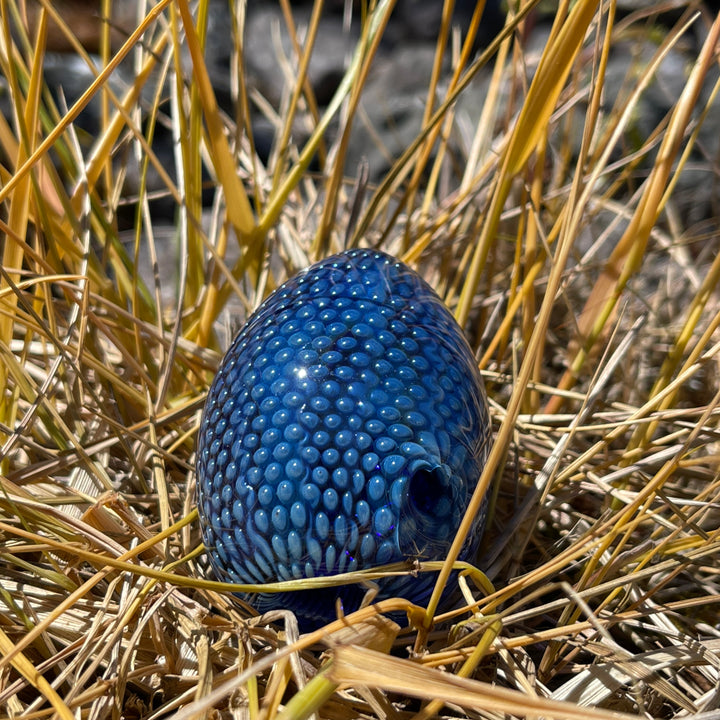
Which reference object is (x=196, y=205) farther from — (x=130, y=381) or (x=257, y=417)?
(x=257, y=417)

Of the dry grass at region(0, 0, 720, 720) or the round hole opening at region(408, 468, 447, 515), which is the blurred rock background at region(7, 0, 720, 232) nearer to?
the dry grass at region(0, 0, 720, 720)

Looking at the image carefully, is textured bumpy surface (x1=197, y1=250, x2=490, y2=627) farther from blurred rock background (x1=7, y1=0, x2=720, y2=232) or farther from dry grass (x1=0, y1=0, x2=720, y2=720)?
blurred rock background (x1=7, y1=0, x2=720, y2=232)

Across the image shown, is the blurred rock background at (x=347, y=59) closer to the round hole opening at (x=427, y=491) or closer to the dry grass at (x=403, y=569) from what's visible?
the dry grass at (x=403, y=569)

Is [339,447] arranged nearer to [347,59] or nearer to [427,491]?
[427,491]

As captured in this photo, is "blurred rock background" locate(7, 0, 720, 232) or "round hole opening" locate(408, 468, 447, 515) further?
"blurred rock background" locate(7, 0, 720, 232)

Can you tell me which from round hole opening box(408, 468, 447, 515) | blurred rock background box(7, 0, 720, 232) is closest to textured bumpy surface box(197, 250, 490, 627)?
round hole opening box(408, 468, 447, 515)

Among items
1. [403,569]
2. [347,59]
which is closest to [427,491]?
[403,569]

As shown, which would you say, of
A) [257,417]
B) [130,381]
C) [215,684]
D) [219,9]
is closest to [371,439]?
[257,417]
